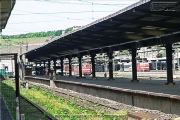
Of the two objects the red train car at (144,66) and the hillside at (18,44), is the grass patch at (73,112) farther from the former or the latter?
the red train car at (144,66)

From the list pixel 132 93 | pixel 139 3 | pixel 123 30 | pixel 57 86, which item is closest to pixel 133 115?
pixel 139 3

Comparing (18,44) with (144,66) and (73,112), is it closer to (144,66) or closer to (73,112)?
(144,66)

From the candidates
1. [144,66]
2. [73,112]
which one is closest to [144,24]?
[73,112]

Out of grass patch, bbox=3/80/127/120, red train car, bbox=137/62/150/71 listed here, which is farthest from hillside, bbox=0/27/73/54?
red train car, bbox=137/62/150/71

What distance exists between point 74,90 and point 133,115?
24591 mm

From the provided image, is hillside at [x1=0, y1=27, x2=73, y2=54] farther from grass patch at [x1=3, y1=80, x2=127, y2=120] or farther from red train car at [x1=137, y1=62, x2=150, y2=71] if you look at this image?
red train car at [x1=137, y1=62, x2=150, y2=71]

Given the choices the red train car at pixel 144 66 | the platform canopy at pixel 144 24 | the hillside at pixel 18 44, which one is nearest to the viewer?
the platform canopy at pixel 144 24

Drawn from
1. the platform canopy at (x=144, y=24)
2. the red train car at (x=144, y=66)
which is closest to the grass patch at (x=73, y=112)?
the platform canopy at (x=144, y=24)

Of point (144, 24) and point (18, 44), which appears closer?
point (144, 24)

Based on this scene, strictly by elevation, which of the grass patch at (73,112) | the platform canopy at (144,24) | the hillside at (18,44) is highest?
the hillside at (18,44)

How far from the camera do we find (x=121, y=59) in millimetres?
85250

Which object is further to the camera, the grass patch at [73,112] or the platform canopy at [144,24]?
the platform canopy at [144,24]

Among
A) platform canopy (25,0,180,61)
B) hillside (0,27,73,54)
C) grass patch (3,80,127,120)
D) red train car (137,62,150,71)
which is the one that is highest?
hillside (0,27,73,54)

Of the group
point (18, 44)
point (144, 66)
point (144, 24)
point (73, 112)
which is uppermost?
point (18, 44)
